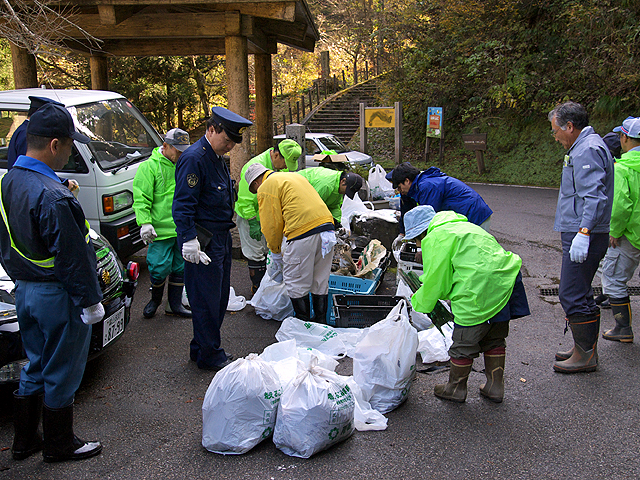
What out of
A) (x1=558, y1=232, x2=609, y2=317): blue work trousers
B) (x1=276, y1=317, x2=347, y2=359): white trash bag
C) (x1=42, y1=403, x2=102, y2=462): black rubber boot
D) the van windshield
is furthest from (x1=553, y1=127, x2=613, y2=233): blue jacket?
the van windshield

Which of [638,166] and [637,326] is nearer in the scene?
[638,166]

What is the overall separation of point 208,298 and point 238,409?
4.01ft

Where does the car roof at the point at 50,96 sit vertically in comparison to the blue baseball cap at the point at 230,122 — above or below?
above

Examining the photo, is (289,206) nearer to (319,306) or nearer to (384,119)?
(319,306)

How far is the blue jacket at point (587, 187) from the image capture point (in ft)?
12.2

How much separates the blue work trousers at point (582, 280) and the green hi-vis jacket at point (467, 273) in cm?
82

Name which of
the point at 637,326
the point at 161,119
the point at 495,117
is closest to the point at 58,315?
the point at 637,326

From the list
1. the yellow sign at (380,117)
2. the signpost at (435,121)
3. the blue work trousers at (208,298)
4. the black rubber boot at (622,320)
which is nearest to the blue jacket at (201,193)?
the blue work trousers at (208,298)

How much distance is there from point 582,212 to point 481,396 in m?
1.61

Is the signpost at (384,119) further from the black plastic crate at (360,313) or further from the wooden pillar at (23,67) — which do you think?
the black plastic crate at (360,313)

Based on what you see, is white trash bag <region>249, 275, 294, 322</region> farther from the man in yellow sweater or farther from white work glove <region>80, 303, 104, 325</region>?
white work glove <region>80, 303, 104, 325</region>

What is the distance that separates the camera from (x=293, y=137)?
A: 7188 millimetres

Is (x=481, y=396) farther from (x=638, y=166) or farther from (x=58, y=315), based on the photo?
(x=58, y=315)

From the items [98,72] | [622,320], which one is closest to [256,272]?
[622,320]
